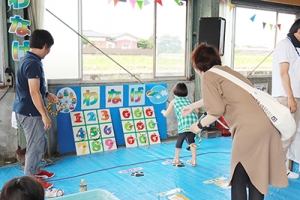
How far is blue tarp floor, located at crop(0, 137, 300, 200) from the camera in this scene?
9.77ft

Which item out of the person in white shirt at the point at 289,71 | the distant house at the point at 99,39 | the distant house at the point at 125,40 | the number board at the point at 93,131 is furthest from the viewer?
the distant house at the point at 125,40

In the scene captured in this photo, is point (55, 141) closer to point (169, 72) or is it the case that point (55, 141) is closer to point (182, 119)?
point (182, 119)

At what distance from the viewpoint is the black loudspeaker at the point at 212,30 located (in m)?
4.75

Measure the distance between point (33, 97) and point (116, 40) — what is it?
2071 mm

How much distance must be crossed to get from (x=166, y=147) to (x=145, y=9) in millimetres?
2117

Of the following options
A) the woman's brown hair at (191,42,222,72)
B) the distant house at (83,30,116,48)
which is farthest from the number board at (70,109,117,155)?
the woman's brown hair at (191,42,222,72)

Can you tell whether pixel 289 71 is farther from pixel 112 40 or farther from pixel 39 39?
pixel 112 40

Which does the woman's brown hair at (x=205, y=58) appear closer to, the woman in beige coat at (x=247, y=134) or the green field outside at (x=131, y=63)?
the woman in beige coat at (x=247, y=134)

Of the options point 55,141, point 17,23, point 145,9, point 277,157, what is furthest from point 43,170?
point 145,9

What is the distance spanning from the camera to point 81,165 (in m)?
3.77

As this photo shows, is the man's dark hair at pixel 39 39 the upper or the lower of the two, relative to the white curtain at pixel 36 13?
lower

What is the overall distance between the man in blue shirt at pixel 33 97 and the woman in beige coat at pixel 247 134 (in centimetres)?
160

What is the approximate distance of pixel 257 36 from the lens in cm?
660

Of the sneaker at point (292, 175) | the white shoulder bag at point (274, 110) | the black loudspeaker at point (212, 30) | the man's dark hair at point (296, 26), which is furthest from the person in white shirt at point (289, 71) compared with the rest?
the black loudspeaker at point (212, 30)
